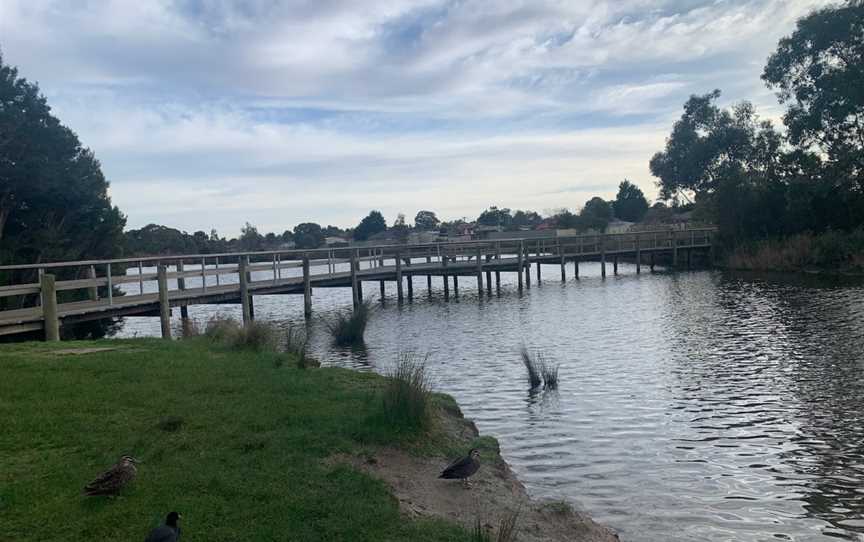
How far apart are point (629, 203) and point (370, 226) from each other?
47.1m

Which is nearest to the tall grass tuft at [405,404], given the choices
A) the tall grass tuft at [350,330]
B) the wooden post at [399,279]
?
the tall grass tuft at [350,330]

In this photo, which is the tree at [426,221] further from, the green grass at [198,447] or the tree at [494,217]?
the green grass at [198,447]

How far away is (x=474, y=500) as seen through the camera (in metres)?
6.54

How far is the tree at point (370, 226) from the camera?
126688 mm

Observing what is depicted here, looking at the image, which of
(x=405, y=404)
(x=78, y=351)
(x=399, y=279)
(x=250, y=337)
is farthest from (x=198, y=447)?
(x=399, y=279)

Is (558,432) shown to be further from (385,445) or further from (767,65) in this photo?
(767,65)

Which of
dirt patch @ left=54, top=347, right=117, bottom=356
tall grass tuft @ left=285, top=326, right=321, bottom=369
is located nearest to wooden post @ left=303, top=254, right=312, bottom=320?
tall grass tuft @ left=285, top=326, right=321, bottom=369

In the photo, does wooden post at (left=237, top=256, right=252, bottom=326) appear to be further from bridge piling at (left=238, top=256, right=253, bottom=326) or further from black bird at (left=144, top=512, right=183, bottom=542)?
black bird at (left=144, top=512, right=183, bottom=542)

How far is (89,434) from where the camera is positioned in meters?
6.95

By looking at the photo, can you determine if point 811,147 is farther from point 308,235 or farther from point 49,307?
point 308,235

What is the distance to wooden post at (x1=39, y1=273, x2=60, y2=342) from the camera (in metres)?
14.5

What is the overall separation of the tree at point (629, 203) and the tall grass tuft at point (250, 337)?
4485 inches

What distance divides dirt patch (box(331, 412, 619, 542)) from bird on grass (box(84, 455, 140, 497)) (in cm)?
193

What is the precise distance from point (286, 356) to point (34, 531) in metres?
7.96
